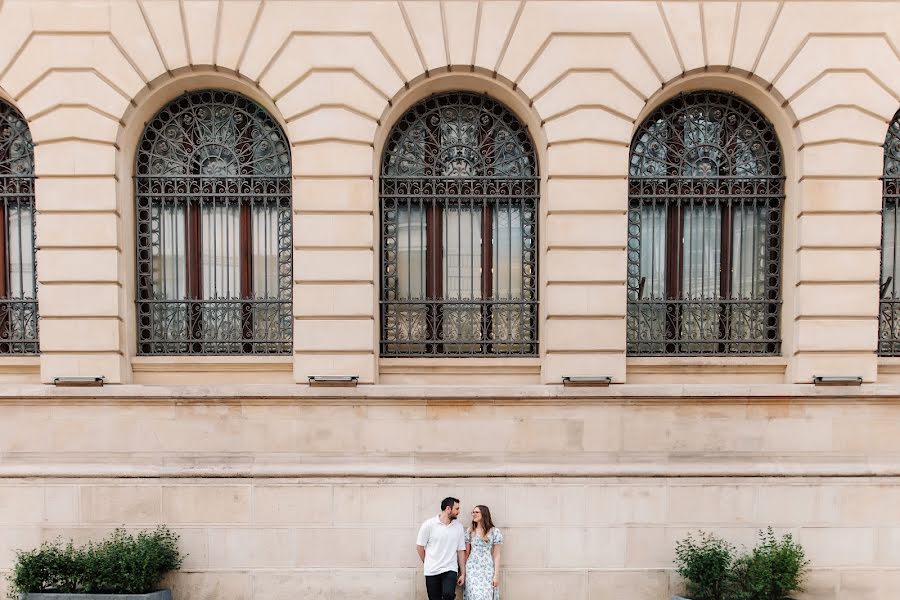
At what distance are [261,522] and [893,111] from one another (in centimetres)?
980

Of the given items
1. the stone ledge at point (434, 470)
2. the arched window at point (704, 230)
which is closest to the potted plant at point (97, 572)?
the stone ledge at point (434, 470)

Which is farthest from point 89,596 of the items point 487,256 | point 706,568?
point 706,568

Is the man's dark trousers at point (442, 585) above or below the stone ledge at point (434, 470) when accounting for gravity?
below

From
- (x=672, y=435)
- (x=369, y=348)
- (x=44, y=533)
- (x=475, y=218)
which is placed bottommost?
(x=44, y=533)

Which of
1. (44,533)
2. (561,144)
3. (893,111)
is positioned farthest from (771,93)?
(44,533)

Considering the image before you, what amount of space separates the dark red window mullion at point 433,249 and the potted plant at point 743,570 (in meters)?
4.12

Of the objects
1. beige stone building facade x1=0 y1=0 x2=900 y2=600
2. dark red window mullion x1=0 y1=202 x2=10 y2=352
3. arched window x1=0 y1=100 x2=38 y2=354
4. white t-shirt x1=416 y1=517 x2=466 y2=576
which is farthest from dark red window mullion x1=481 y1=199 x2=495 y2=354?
dark red window mullion x1=0 y1=202 x2=10 y2=352

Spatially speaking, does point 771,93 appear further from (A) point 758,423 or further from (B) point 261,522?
(B) point 261,522

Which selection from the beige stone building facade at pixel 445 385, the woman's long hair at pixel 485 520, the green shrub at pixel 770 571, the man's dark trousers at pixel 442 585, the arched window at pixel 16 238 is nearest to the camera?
the green shrub at pixel 770 571

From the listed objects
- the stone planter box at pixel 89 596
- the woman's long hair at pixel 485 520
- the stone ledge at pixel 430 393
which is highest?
the stone ledge at pixel 430 393

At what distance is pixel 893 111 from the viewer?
698 centimetres

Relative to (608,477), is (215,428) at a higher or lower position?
higher

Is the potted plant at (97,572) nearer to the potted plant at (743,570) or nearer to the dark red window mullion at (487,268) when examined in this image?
the dark red window mullion at (487,268)

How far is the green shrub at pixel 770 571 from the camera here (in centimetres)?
630
